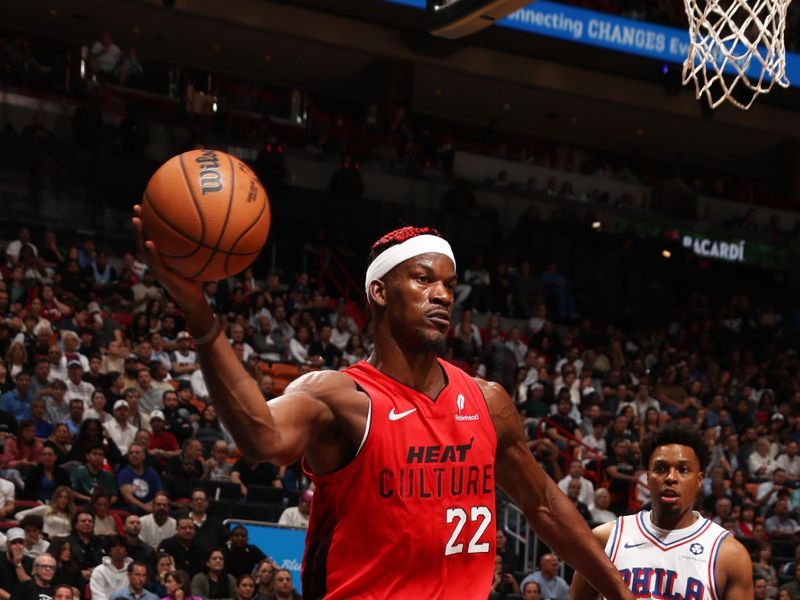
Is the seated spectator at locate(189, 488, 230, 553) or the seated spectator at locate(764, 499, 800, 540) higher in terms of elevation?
the seated spectator at locate(189, 488, 230, 553)

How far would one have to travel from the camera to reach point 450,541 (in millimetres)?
3760

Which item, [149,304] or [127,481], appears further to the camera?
[149,304]

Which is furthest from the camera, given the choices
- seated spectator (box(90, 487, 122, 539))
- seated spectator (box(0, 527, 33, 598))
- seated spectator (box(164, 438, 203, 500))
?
seated spectator (box(164, 438, 203, 500))

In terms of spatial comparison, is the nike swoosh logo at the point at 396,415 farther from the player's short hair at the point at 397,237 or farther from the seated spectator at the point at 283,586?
the seated spectator at the point at 283,586

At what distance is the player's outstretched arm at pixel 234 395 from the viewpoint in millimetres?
3180

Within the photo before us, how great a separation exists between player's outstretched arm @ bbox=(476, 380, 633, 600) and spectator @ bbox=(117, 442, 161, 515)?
7.71 metres

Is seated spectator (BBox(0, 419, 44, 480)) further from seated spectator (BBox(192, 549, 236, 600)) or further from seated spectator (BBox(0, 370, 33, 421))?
seated spectator (BBox(192, 549, 236, 600))

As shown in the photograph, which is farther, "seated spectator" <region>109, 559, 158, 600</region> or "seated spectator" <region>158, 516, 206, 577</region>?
"seated spectator" <region>158, 516, 206, 577</region>

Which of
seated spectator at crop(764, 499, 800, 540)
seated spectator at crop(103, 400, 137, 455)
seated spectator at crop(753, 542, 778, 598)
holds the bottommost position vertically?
seated spectator at crop(753, 542, 778, 598)

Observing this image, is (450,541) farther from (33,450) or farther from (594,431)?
A: (594,431)

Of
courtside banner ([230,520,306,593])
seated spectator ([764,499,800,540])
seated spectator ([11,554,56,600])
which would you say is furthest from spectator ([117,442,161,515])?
seated spectator ([764,499,800,540])

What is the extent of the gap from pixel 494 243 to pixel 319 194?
3.16 m

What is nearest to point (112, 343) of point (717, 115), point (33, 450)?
point (33, 450)

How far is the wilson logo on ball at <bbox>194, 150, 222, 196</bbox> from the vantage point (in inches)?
132
